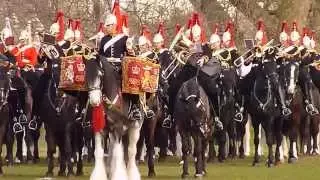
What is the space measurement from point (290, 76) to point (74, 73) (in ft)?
24.7

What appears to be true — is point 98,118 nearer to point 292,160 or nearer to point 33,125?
point 33,125

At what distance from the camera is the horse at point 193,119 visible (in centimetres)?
2002

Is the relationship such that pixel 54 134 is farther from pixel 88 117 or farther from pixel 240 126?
pixel 240 126

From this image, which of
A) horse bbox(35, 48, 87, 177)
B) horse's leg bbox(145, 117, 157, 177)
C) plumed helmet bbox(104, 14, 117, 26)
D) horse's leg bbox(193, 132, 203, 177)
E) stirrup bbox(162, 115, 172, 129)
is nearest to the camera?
plumed helmet bbox(104, 14, 117, 26)

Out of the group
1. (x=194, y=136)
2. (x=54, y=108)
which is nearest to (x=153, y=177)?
(x=194, y=136)

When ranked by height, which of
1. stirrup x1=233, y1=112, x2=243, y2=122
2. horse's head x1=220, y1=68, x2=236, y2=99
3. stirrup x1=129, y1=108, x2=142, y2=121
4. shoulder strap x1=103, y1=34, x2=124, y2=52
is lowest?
stirrup x1=233, y1=112, x2=243, y2=122

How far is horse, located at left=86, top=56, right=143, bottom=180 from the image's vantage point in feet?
55.5

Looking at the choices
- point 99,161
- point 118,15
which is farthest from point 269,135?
point 99,161

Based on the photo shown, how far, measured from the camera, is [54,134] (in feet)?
66.9

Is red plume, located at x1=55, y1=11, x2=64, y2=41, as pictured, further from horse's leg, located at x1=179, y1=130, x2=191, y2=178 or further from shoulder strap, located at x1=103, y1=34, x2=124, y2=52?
shoulder strap, located at x1=103, y1=34, x2=124, y2=52

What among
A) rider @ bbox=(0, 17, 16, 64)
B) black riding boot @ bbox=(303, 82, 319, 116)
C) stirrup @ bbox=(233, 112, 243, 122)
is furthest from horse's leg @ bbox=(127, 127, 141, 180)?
black riding boot @ bbox=(303, 82, 319, 116)

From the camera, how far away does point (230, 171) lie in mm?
22203

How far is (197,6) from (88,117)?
24.1m

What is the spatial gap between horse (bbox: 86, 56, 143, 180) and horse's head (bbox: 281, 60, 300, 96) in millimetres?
6578
